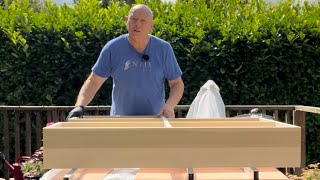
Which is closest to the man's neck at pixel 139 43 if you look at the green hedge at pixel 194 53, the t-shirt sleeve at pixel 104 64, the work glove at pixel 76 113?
the t-shirt sleeve at pixel 104 64

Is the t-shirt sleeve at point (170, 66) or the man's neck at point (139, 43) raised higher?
the man's neck at point (139, 43)

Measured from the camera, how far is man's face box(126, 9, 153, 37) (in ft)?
9.00

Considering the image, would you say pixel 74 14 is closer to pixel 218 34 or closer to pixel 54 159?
pixel 218 34

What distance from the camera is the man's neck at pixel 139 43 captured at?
2863 mm

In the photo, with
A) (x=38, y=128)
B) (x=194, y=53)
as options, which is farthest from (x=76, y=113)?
(x=194, y=53)

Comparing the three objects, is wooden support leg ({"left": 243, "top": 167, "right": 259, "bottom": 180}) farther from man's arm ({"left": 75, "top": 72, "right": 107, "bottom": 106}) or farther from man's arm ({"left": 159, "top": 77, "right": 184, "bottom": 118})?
man's arm ({"left": 75, "top": 72, "right": 107, "bottom": 106})

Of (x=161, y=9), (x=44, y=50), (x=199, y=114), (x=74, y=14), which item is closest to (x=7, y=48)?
(x=44, y=50)

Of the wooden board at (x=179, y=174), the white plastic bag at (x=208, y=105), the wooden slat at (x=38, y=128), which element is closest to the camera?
the wooden board at (x=179, y=174)

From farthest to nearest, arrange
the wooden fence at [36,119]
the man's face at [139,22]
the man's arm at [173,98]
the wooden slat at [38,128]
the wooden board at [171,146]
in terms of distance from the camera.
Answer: the wooden slat at [38,128]
the wooden fence at [36,119]
the man's face at [139,22]
the man's arm at [173,98]
the wooden board at [171,146]

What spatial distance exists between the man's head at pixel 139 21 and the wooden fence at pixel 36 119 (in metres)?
2.29

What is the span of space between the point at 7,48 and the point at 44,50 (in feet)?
1.47

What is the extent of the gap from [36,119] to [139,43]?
2.82 metres

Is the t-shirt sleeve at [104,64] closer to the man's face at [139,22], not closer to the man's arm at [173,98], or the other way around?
the man's face at [139,22]

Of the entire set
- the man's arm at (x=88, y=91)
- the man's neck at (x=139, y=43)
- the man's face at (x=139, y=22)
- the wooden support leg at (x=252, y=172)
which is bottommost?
the wooden support leg at (x=252, y=172)
